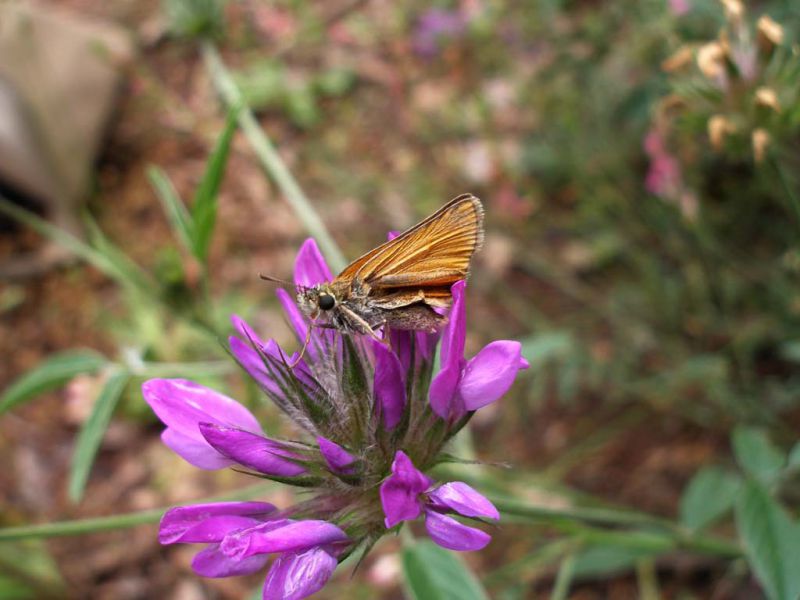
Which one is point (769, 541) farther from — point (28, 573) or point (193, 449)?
point (28, 573)

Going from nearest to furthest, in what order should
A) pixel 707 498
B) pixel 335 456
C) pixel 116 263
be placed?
pixel 335 456 → pixel 707 498 → pixel 116 263

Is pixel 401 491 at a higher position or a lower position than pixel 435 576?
higher

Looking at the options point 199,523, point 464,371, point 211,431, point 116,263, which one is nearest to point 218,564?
point 199,523

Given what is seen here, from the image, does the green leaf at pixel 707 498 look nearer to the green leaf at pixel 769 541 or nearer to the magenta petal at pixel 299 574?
the green leaf at pixel 769 541

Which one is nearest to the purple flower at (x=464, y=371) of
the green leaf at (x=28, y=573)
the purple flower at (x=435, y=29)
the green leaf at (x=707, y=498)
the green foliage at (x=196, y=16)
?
the green leaf at (x=707, y=498)

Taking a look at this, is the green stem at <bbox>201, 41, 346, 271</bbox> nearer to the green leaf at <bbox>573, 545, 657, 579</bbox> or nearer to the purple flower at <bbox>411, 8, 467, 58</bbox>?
the green leaf at <bbox>573, 545, 657, 579</bbox>

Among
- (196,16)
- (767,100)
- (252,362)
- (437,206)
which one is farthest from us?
(437,206)

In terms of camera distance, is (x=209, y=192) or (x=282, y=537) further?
(x=209, y=192)

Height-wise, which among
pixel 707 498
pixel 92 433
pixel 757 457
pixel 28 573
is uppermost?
pixel 92 433

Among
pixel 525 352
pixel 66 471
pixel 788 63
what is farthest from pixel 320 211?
pixel 788 63
